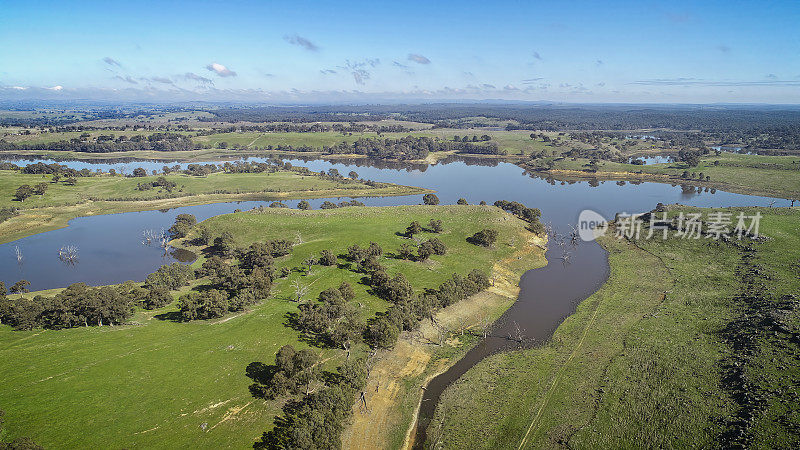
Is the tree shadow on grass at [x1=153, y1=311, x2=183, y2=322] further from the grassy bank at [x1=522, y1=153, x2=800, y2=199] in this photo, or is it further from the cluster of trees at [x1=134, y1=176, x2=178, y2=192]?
the grassy bank at [x1=522, y1=153, x2=800, y2=199]

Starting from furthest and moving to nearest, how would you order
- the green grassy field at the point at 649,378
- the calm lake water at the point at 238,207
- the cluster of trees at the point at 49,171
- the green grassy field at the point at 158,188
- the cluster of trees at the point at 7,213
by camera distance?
1. the cluster of trees at the point at 49,171
2. the green grassy field at the point at 158,188
3. the cluster of trees at the point at 7,213
4. the calm lake water at the point at 238,207
5. the green grassy field at the point at 649,378

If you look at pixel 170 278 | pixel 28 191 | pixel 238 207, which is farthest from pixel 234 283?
pixel 28 191

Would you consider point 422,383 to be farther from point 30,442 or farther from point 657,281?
point 657,281

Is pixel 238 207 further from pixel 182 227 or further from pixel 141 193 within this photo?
pixel 182 227

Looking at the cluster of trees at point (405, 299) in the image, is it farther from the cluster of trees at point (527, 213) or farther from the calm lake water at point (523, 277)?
the cluster of trees at point (527, 213)

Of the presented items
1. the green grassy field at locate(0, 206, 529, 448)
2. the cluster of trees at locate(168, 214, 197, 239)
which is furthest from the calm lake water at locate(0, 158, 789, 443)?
the green grassy field at locate(0, 206, 529, 448)

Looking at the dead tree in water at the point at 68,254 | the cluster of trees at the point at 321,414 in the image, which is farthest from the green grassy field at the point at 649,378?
the dead tree in water at the point at 68,254

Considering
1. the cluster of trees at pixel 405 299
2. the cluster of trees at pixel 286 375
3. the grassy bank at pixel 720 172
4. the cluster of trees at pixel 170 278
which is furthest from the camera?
the grassy bank at pixel 720 172
